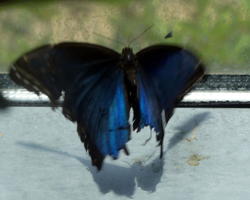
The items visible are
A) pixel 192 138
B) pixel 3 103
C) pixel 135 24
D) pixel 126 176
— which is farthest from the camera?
pixel 135 24

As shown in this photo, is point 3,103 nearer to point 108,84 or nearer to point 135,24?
point 108,84

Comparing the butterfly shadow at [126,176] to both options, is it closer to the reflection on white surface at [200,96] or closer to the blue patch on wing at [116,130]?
the blue patch on wing at [116,130]

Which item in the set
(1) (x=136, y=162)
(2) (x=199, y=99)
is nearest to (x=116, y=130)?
(1) (x=136, y=162)

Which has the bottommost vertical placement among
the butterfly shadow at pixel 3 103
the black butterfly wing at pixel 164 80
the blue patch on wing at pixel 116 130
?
the butterfly shadow at pixel 3 103

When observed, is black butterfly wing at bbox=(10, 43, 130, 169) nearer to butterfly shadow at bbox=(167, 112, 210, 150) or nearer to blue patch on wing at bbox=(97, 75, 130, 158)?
blue patch on wing at bbox=(97, 75, 130, 158)

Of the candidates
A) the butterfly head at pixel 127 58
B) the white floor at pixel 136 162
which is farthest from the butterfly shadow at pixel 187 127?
the butterfly head at pixel 127 58

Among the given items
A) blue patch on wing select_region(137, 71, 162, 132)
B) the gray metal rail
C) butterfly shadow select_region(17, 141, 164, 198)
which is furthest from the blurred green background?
butterfly shadow select_region(17, 141, 164, 198)

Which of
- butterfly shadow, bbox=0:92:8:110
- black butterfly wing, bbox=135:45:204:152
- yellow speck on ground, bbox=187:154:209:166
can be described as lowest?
butterfly shadow, bbox=0:92:8:110
